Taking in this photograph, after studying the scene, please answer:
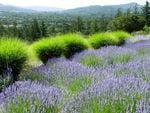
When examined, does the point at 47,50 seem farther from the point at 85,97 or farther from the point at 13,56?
the point at 85,97

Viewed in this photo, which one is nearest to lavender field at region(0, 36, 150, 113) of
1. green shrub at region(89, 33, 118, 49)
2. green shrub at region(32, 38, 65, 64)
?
green shrub at region(32, 38, 65, 64)

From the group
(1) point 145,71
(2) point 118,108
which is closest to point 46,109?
(2) point 118,108

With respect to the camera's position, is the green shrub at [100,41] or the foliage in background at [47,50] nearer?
the foliage in background at [47,50]

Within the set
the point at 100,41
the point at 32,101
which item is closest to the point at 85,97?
the point at 32,101

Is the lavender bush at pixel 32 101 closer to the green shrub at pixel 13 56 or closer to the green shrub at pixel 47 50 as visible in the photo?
the green shrub at pixel 13 56

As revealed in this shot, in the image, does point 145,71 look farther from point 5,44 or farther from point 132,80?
point 5,44

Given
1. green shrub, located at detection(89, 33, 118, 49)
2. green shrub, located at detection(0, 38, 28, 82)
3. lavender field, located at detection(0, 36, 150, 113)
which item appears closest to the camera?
lavender field, located at detection(0, 36, 150, 113)

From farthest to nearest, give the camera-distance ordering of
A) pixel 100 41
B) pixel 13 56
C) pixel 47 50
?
pixel 100 41
pixel 47 50
pixel 13 56

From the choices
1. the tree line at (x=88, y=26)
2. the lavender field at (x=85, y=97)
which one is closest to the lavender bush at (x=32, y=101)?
the lavender field at (x=85, y=97)

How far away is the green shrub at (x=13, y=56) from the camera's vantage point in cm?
626

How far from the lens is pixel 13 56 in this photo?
6.36m

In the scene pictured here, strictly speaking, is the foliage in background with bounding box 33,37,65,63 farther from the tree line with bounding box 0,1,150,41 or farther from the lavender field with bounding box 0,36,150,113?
the tree line with bounding box 0,1,150,41

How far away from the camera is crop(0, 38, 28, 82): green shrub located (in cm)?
626

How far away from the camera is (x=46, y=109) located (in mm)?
3602
